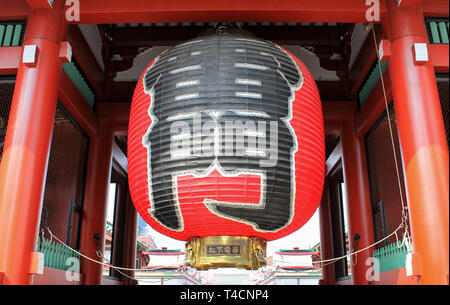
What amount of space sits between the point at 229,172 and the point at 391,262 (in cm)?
259

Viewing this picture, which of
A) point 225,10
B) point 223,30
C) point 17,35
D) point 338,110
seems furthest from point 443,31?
point 17,35

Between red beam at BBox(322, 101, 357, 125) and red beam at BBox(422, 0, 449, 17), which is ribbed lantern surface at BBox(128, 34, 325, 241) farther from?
red beam at BBox(322, 101, 357, 125)

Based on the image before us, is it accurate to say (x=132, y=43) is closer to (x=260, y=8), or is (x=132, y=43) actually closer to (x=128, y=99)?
(x=128, y=99)

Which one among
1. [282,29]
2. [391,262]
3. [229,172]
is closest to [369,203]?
[391,262]

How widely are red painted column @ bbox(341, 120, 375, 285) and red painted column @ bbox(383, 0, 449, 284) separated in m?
1.82

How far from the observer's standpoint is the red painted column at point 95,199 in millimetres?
4973

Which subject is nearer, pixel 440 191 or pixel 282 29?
pixel 440 191

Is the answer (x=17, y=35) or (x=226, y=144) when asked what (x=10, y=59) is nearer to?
(x=17, y=35)

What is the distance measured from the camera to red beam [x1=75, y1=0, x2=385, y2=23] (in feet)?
12.3

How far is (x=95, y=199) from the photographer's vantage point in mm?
5270

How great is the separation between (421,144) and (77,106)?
367 cm

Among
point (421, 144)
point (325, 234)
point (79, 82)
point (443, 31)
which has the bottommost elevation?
point (421, 144)
